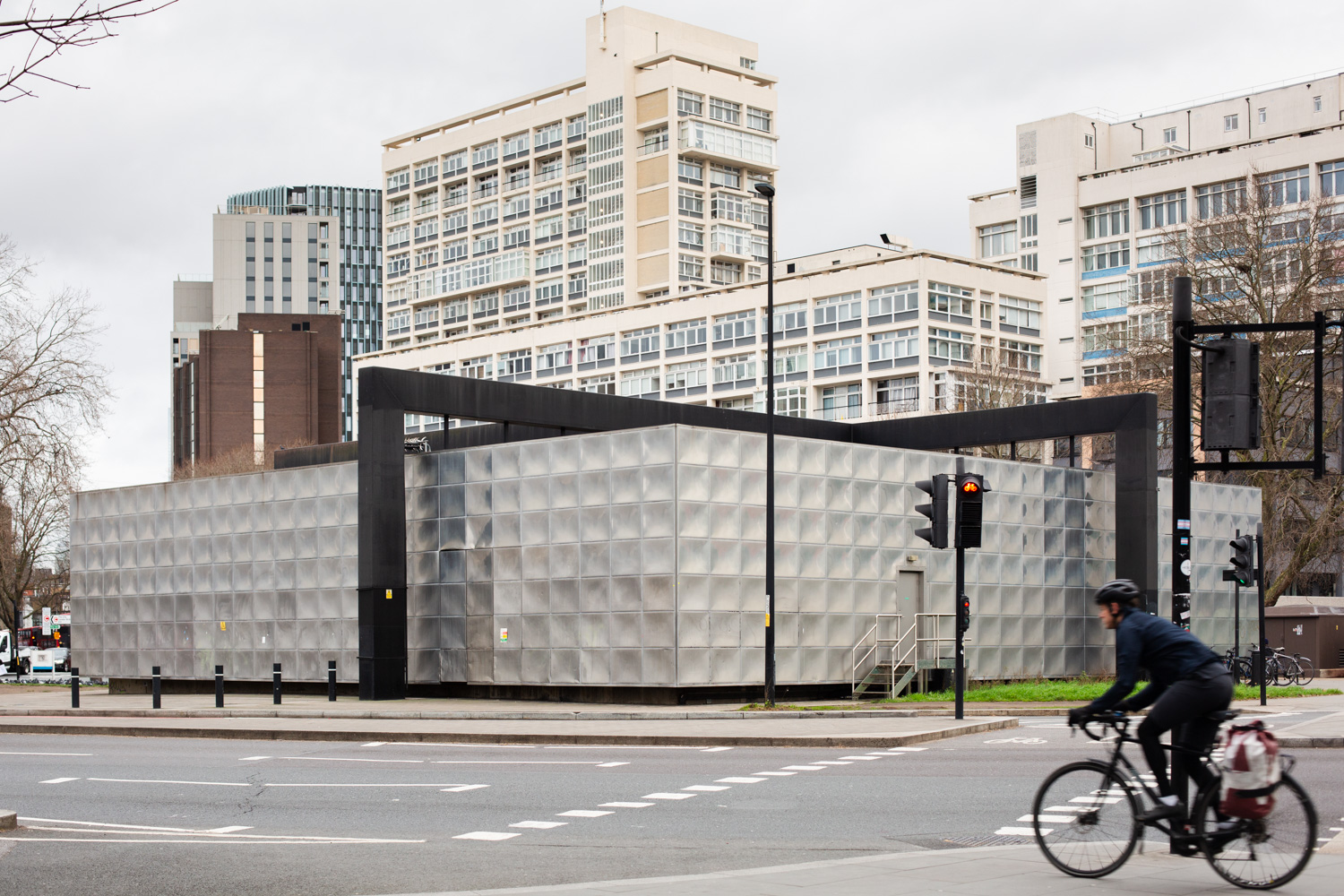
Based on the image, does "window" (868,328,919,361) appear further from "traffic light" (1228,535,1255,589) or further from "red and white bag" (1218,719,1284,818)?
"red and white bag" (1218,719,1284,818)

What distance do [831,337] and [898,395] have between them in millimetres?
6480

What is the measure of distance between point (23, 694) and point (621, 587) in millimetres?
21335

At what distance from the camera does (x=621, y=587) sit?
1199 inches

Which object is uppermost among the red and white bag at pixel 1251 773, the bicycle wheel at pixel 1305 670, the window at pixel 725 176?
the window at pixel 725 176

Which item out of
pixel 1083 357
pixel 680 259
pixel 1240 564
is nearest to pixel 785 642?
pixel 1240 564

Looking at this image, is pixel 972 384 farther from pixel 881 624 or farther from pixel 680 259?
pixel 680 259

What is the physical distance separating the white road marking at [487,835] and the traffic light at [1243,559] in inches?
721

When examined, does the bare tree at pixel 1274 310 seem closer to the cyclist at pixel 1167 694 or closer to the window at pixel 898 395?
the cyclist at pixel 1167 694

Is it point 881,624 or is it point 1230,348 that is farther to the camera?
point 881,624

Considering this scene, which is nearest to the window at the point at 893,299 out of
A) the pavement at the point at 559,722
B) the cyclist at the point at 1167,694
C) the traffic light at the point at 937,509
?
the pavement at the point at 559,722

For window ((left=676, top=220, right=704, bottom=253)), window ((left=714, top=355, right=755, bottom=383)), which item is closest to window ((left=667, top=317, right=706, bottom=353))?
window ((left=714, top=355, right=755, bottom=383))

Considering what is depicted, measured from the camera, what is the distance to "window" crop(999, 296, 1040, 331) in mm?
97938

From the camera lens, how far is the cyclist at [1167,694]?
9.01 meters

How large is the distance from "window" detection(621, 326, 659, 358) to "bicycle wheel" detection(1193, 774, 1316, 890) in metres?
99.8
